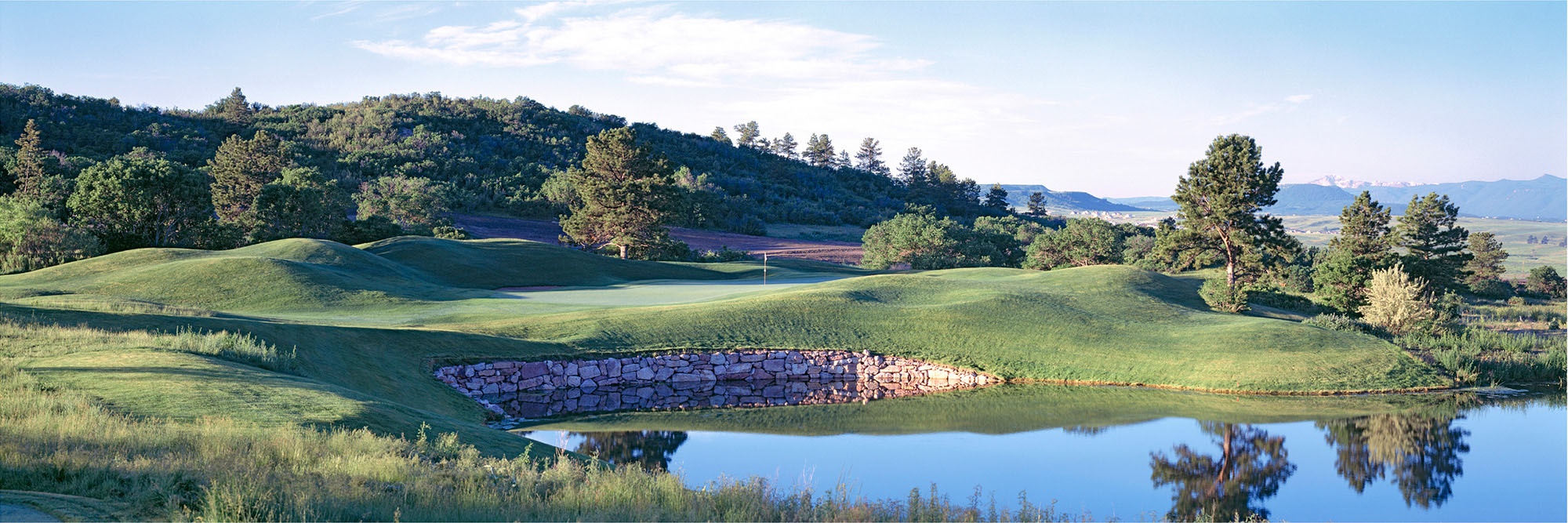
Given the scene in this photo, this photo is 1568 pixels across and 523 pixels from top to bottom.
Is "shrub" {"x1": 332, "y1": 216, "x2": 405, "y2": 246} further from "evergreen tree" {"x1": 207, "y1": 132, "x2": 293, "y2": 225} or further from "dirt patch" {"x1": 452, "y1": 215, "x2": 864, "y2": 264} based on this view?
"dirt patch" {"x1": 452, "y1": 215, "x2": 864, "y2": 264}

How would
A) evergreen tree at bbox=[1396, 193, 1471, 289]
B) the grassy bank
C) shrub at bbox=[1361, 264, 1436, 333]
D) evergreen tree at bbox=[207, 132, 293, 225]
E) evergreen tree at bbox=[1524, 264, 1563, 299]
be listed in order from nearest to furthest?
the grassy bank < shrub at bbox=[1361, 264, 1436, 333] < evergreen tree at bbox=[1396, 193, 1471, 289] < evergreen tree at bbox=[207, 132, 293, 225] < evergreen tree at bbox=[1524, 264, 1563, 299]

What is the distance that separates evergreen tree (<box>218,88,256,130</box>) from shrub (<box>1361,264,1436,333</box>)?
9994 centimetres

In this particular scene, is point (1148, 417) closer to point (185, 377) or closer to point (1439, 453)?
point (1439, 453)

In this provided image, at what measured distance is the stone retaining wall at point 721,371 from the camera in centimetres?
1992

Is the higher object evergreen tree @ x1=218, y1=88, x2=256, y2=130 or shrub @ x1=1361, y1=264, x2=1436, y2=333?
evergreen tree @ x1=218, y1=88, x2=256, y2=130

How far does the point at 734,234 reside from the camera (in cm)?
7394

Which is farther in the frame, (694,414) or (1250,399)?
(1250,399)

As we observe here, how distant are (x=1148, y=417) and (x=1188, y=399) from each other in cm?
232

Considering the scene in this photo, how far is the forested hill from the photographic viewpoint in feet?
258

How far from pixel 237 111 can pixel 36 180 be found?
56.6 metres

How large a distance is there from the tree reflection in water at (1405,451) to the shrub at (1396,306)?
31.4 ft

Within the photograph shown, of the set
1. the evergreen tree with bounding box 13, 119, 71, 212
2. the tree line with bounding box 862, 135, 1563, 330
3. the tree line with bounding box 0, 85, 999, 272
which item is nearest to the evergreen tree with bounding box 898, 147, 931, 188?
the tree line with bounding box 0, 85, 999, 272

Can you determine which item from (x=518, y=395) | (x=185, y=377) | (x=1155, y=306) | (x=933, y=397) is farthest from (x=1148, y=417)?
(x=185, y=377)

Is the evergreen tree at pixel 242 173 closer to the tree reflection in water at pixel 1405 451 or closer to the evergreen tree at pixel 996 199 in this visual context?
the tree reflection in water at pixel 1405 451
